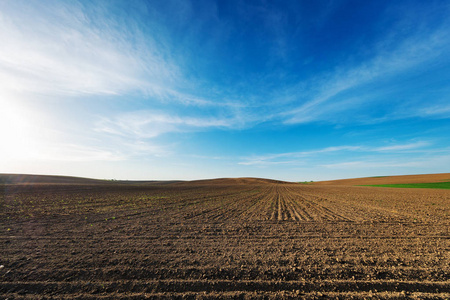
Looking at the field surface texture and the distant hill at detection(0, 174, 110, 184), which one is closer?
the field surface texture

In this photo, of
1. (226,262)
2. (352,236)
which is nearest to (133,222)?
(226,262)

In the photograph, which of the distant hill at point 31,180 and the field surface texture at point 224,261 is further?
the distant hill at point 31,180

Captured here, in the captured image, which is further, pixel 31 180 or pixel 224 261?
pixel 31 180

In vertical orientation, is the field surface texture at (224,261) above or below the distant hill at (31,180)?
below

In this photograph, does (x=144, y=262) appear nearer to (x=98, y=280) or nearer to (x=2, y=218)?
(x=98, y=280)

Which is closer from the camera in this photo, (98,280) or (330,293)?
(330,293)

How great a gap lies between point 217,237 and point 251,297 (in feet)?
11.8

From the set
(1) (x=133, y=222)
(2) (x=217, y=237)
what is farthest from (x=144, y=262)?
(1) (x=133, y=222)

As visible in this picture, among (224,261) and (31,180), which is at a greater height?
(31,180)

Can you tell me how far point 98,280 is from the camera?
14.4ft

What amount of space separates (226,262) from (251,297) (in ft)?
4.82

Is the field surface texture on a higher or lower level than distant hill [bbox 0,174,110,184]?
lower

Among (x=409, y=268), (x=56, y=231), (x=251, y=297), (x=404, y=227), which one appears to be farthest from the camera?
(x=404, y=227)

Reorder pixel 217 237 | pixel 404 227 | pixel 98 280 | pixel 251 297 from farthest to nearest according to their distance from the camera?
1. pixel 404 227
2. pixel 217 237
3. pixel 98 280
4. pixel 251 297
